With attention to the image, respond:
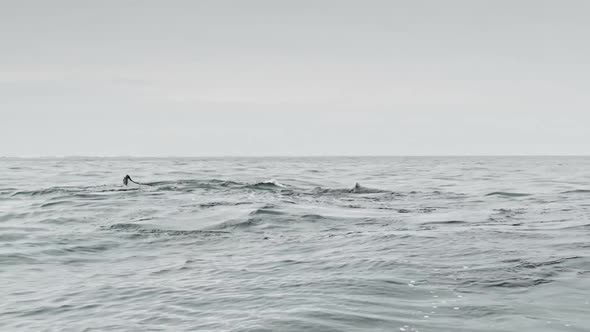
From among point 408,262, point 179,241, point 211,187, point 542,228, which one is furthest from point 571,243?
point 211,187

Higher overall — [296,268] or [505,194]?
[505,194]

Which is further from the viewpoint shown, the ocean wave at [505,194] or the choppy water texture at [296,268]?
the ocean wave at [505,194]

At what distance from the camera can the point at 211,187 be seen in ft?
119

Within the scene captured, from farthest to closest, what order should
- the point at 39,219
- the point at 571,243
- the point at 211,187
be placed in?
the point at 211,187 < the point at 39,219 < the point at 571,243

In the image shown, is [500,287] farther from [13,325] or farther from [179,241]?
[179,241]

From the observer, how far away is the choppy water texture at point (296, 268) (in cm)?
926

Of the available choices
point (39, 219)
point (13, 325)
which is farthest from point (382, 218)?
point (13, 325)

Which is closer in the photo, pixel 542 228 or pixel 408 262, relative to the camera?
pixel 408 262

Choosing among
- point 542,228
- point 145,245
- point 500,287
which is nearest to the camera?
point 500,287

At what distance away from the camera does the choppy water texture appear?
30.4ft

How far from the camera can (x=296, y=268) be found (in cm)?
1305

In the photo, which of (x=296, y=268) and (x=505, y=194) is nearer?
(x=296, y=268)

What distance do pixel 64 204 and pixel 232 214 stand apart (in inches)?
350

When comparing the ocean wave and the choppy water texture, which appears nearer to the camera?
the choppy water texture
